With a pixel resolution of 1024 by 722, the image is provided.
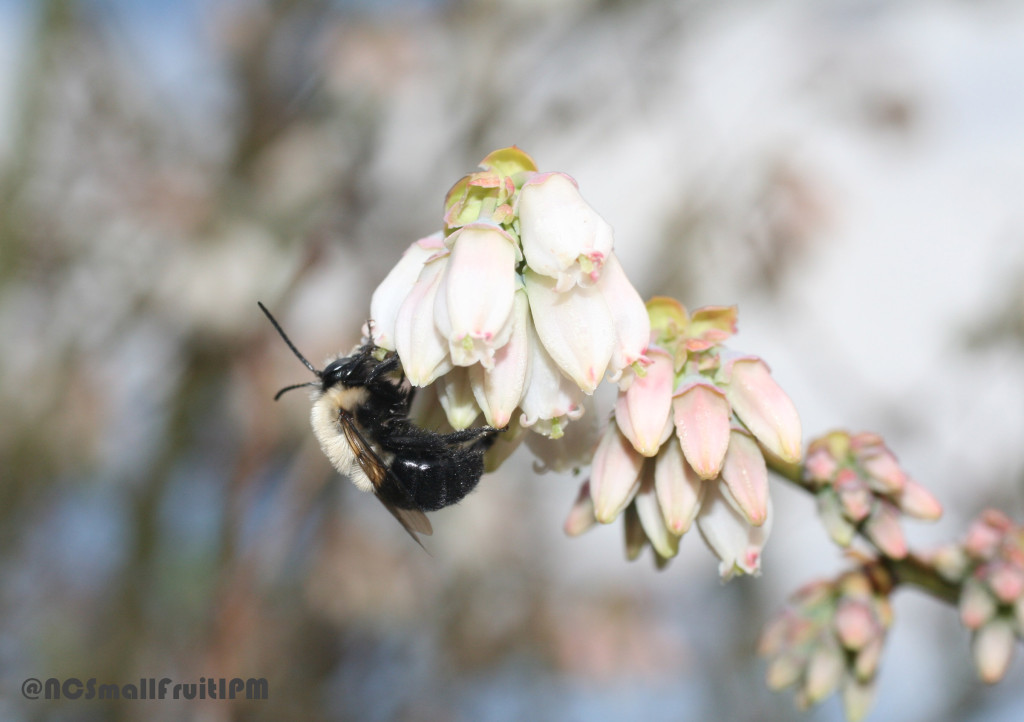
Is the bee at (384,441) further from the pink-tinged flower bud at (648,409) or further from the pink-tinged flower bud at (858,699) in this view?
the pink-tinged flower bud at (858,699)

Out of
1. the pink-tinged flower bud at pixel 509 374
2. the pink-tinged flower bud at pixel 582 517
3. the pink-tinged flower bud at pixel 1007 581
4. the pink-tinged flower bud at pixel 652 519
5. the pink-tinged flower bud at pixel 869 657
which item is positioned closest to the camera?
the pink-tinged flower bud at pixel 509 374

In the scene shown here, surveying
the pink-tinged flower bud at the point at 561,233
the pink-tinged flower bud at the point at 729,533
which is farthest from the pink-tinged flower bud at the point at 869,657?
the pink-tinged flower bud at the point at 561,233

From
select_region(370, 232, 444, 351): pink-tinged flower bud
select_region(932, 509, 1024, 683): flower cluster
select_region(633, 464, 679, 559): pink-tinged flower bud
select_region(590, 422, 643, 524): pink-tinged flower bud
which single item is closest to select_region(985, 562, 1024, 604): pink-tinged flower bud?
select_region(932, 509, 1024, 683): flower cluster

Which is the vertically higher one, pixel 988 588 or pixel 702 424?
pixel 702 424

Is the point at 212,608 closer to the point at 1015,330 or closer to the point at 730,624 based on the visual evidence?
the point at 730,624

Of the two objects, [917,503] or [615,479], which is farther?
[917,503]

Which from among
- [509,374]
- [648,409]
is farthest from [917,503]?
[509,374]

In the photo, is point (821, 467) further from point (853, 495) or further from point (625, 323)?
point (625, 323)
